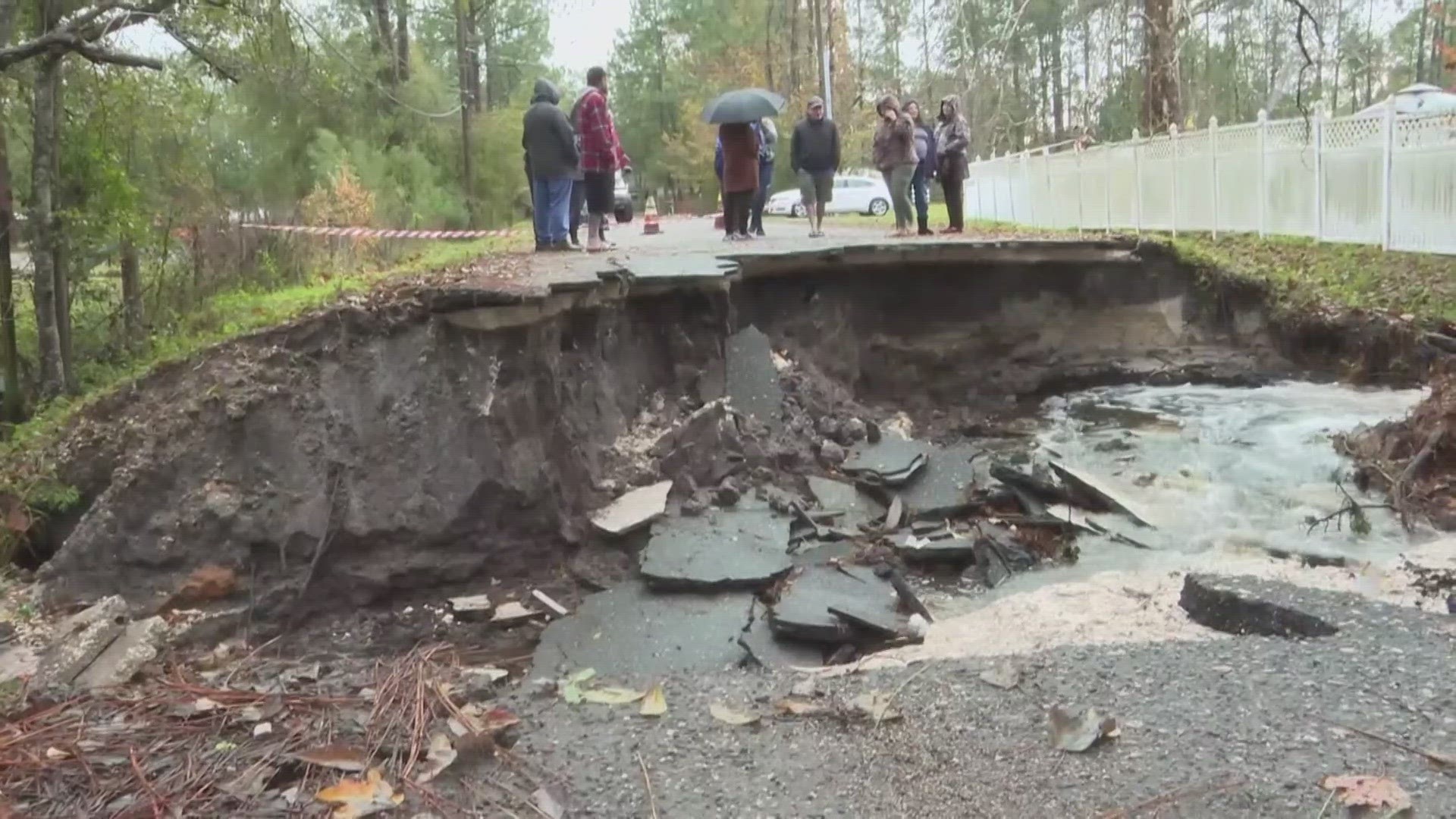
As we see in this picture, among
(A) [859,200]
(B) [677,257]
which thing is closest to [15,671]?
(B) [677,257]

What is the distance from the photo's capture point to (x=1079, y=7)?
14633mm

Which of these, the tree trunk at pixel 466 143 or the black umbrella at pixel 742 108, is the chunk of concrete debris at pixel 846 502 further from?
the tree trunk at pixel 466 143

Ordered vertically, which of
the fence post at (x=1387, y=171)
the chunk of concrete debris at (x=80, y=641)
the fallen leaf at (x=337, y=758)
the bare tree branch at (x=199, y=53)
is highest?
the bare tree branch at (x=199, y=53)

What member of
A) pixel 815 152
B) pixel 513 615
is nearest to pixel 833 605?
pixel 513 615

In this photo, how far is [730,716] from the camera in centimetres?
417

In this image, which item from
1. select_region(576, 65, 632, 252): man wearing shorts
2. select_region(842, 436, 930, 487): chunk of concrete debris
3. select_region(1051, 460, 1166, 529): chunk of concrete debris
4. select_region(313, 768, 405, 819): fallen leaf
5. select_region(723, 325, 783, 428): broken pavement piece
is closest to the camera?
select_region(313, 768, 405, 819): fallen leaf

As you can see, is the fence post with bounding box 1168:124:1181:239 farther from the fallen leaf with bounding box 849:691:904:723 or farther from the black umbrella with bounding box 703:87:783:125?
the fallen leaf with bounding box 849:691:904:723

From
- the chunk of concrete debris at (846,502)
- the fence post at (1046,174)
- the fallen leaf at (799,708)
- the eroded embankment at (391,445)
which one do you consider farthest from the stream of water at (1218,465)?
the fence post at (1046,174)

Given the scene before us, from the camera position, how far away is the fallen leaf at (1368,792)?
3119mm

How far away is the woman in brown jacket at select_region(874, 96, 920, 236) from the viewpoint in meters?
13.5

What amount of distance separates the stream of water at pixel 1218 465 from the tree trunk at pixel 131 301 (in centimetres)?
942

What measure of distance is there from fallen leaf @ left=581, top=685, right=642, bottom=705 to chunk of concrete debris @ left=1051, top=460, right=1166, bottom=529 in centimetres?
547

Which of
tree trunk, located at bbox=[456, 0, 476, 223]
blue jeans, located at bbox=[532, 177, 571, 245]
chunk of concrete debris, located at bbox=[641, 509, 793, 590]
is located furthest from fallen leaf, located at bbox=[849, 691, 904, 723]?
tree trunk, located at bbox=[456, 0, 476, 223]

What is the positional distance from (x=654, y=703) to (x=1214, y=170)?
13160 mm
